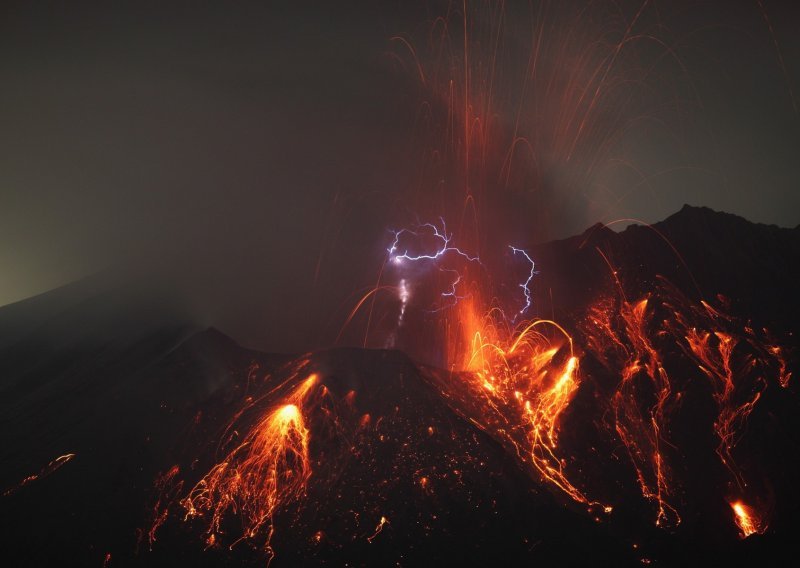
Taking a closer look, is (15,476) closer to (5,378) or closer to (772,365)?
(5,378)

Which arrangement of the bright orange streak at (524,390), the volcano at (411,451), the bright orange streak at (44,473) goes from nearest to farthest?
1. the volcano at (411,451)
2. the bright orange streak at (44,473)
3. the bright orange streak at (524,390)

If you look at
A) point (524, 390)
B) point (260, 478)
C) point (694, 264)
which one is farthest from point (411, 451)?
point (694, 264)

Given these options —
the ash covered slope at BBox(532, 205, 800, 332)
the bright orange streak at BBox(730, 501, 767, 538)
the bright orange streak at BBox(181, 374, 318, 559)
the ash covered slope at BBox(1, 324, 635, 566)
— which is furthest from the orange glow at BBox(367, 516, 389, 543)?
the ash covered slope at BBox(532, 205, 800, 332)

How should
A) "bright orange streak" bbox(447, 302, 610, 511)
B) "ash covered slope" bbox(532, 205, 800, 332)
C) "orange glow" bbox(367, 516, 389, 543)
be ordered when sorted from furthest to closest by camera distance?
1. "ash covered slope" bbox(532, 205, 800, 332)
2. "bright orange streak" bbox(447, 302, 610, 511)
3. "orange glow" bbox(367, 516, 389, 543)

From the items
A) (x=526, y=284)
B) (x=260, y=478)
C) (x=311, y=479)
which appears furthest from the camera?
(x=526, y=284)

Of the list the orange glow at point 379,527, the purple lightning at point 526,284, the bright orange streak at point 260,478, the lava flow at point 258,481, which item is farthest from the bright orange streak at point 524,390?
the lava flow at point 258,481

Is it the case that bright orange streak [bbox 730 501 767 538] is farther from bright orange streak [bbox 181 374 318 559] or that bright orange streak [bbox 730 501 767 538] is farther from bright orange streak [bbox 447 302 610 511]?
bright orange streak [bbox 181 374 318 559]

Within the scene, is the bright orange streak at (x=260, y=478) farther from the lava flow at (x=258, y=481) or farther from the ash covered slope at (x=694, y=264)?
the ash covered slope at (x=694, y=264)

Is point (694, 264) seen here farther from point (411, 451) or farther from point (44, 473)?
point (44, 473)

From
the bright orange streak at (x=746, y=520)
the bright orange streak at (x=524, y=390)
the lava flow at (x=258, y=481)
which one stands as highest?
the lava flow at (x=258, y=481)
